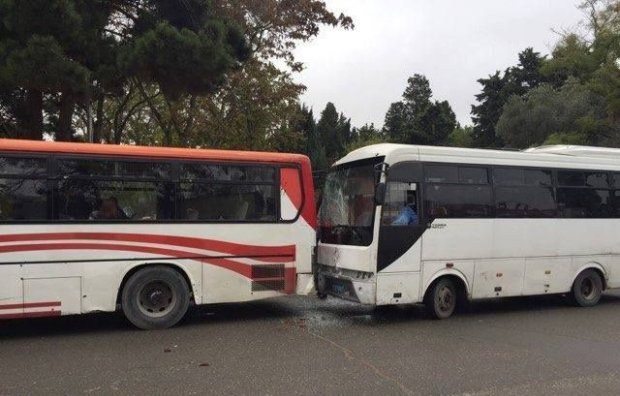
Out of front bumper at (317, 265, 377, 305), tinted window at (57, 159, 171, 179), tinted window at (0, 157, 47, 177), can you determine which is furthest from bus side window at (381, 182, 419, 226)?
tinted window at (0, 157, 47, 177)

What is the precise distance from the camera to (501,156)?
11.0 meters

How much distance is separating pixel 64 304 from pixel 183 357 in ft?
7.62

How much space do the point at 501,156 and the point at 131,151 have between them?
6501 millimetres

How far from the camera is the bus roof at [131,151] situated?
852 cm

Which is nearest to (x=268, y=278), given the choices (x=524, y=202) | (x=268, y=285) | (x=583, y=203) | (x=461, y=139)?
(x=268, y=285)

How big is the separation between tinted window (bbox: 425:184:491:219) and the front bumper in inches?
62.7

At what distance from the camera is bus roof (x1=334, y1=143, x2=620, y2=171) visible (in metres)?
10.1

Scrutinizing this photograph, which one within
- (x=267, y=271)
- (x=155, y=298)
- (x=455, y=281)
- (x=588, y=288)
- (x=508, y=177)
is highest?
(x=508, y=177)

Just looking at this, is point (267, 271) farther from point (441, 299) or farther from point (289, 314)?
point (441, 299)

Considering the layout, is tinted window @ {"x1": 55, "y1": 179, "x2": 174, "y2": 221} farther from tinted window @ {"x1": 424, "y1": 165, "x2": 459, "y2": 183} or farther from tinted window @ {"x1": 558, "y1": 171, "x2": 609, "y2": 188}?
tinted window @ {"x1": 558, "y1": 171, "x2": 609, "y2": 188}

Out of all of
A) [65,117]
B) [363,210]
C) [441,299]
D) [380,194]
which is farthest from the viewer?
[65,117]

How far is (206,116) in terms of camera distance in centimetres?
2481

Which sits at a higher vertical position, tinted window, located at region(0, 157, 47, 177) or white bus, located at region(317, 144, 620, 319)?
tinted window, located at region(0, 157, 47, 177)

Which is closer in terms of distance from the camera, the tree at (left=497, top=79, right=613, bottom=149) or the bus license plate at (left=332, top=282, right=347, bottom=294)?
the bus license plate at (left=332, top=282, right=347, bottom=294)
